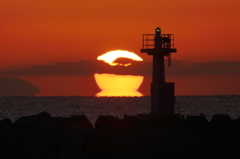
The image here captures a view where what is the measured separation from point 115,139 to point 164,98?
261 inches

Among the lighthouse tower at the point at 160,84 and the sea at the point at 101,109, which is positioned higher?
the lighthouse tower at the point at 160,84

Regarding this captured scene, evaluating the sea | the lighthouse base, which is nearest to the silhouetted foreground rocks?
the lighthouse base

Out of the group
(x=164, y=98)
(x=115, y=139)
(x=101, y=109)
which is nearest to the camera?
(x=115, y=139)

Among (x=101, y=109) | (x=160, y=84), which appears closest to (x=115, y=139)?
(x=160, y=84)

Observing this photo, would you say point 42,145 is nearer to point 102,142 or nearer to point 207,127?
point 102,142

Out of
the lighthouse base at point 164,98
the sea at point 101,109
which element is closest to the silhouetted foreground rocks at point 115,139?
the lighthouse base at point 164,98

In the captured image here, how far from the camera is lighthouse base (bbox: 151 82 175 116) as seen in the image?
2586 cm

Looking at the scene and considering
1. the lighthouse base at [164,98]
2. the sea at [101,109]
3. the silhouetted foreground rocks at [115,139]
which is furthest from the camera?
the sea at [101,109]

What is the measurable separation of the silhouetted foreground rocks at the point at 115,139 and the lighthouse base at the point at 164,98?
95.3 inches

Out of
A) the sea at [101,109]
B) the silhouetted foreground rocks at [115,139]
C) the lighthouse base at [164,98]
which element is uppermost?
the lighthouse base at [164,98]

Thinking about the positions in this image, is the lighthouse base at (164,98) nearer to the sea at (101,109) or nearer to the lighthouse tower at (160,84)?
the lighthouse tower at (160,84)

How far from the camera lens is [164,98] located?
2594cm

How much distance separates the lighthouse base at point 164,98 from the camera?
84.8 ft

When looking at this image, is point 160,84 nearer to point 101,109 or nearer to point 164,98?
point 164,98
